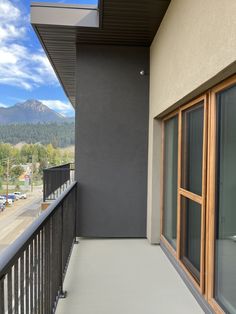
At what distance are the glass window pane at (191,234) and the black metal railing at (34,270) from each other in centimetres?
132

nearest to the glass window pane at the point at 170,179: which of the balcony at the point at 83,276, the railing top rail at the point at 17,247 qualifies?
the balcony at the point at 83,276

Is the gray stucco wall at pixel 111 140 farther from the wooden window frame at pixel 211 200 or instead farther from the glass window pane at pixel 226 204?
the glass window pane at pixel 226 204

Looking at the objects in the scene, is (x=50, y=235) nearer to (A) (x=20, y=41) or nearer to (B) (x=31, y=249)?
(B) (x=31, y=249)

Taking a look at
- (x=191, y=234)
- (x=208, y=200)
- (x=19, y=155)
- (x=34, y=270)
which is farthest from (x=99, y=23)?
(x=19, y=155)

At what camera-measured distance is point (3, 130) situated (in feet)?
137

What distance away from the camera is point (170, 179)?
4066 millimetres

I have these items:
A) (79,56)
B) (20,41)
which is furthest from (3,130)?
(20,41)

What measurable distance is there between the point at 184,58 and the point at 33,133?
124ft

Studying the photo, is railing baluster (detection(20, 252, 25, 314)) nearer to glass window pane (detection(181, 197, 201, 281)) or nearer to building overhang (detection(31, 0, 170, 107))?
glass window pane (detection(181, 197, 201, 281))

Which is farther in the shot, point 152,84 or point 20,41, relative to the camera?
point 20,41

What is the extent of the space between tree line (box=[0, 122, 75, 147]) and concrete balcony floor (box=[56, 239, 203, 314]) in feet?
99.5

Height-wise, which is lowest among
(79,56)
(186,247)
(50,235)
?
(186,247)

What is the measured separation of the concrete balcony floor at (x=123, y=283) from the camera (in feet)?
9.04

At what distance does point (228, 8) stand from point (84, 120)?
10.5ft
